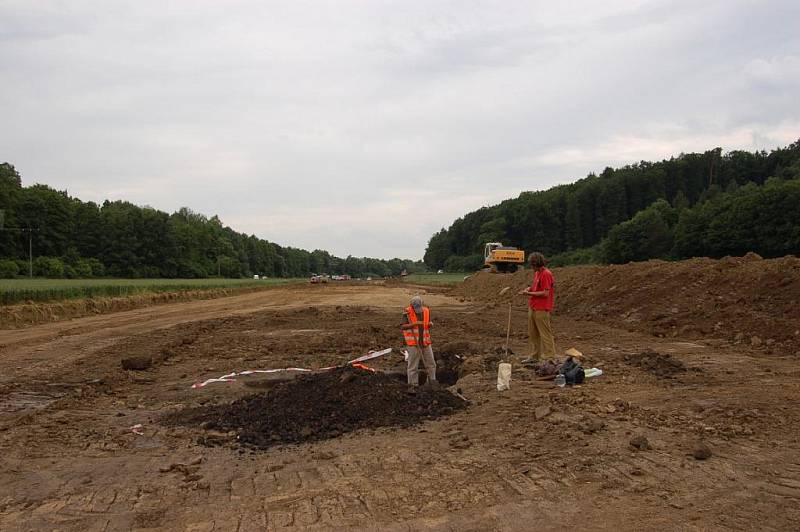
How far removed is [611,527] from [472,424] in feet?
9.66

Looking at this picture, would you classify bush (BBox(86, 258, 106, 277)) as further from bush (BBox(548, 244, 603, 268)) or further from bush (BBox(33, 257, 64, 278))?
bush (BBox(548, 244, 603, 268))

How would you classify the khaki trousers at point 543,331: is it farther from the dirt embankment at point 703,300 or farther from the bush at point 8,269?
the bush at point 8,269

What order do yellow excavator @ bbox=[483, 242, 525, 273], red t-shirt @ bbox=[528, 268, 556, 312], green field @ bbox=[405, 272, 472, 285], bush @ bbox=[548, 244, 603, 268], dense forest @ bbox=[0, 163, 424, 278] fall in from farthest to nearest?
bush @ bbox=[548, 244, 603, 268], dense forest @ bbox=[0, 163, 424, 278], green field @ bbox=[405, 272, 472, 285], yellow excavator @ bbox=[483, 242, 525, 273], red t-shirt @ bbox=[528, 268, 556, 312]

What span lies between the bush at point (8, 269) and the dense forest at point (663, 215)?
70.7m

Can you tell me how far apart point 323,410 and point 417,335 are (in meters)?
2.14

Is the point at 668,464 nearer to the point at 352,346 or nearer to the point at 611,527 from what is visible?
the point at 611,527

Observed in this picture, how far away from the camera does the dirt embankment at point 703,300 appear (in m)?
12.4

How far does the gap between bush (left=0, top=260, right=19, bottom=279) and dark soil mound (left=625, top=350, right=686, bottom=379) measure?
2595 inches

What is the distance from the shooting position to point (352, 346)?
14.9 m

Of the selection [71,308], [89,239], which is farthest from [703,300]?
[89,239]

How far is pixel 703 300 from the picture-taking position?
49.4 ft

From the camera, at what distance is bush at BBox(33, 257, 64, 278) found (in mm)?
69113

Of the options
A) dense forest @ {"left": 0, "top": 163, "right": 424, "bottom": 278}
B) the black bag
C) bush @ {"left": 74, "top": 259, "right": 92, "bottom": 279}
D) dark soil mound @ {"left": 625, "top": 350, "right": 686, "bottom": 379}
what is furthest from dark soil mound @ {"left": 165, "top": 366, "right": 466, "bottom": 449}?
bush @ {"left": 74, "top": 259, "right": 92, "bottom": 279}

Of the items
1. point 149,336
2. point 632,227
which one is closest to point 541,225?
point 632,227
